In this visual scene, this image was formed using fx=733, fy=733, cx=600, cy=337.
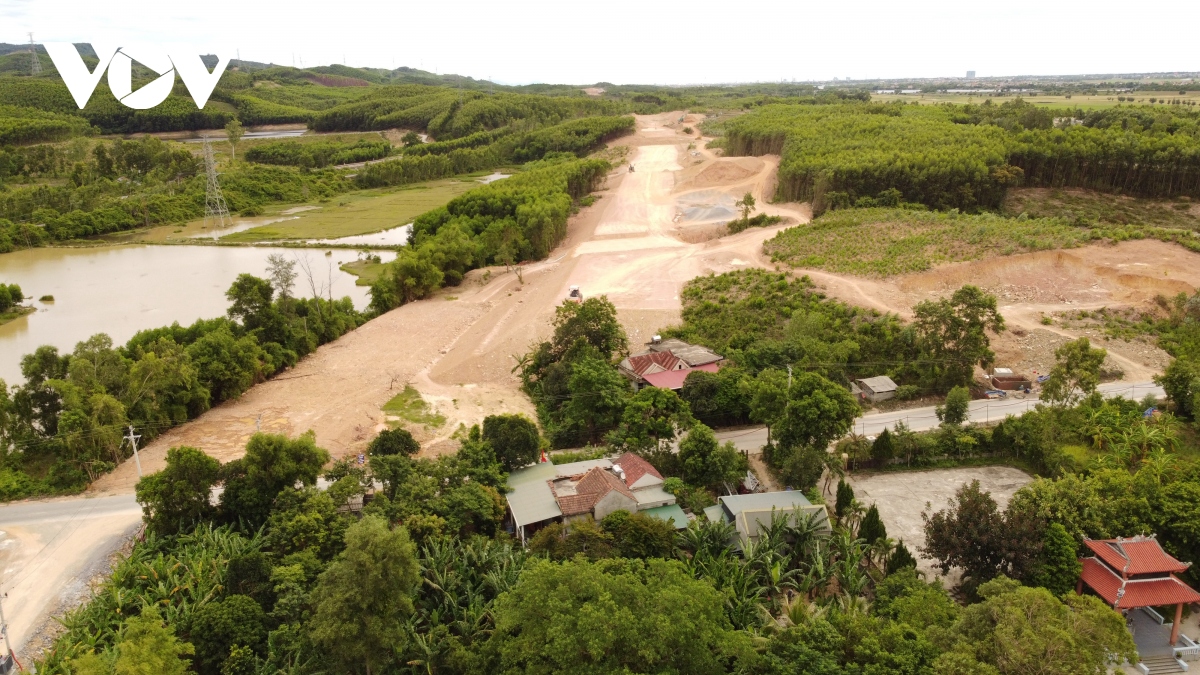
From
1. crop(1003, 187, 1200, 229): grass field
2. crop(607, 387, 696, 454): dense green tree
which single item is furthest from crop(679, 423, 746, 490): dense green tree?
crop(1003, 187, 1200, 229): grass field

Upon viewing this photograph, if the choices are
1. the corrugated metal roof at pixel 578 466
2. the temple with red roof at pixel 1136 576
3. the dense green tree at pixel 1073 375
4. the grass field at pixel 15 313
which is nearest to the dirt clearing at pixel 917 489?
the dense green tree at pixel 1073 375

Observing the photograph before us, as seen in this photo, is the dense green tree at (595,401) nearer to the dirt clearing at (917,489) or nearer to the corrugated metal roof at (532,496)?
the corrugated metal roof at (532,496)

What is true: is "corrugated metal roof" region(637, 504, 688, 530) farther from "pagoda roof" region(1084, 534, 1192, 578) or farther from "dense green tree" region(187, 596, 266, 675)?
"dense green tree" region(187, 596, 266, 675)

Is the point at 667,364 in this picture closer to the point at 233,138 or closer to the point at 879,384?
the point at 879,384

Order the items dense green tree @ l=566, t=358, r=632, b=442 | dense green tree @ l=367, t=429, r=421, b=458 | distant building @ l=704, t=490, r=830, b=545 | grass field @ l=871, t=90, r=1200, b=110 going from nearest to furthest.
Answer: distant building @ l=704, t=490, r=830, b=545 < dense green tree @ l=367, t=429, r=421, b=458 < dense green tree @ l=566, t=358, r=632, b=442 < grass field @ l=871, t=90, r=1200, b=110

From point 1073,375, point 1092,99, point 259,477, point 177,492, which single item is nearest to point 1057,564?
point 1073,375

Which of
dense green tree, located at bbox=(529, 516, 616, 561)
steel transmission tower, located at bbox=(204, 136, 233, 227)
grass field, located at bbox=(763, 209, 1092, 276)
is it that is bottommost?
dense green tree, located at bbox=(529, 516, 616, 561)
